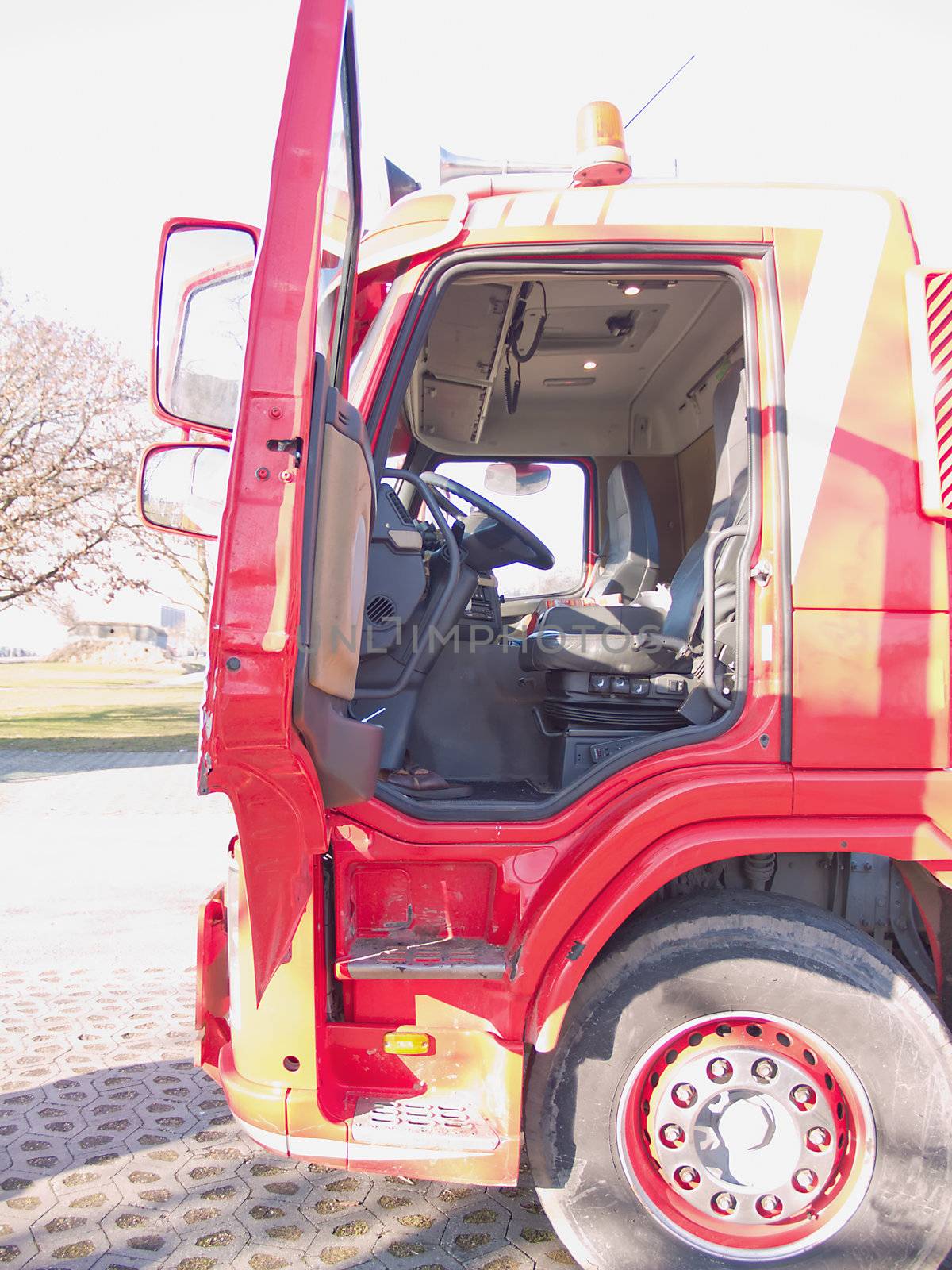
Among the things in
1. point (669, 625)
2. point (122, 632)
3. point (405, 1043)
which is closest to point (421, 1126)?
point (405, 1043)

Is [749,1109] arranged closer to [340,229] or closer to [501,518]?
[501,518]

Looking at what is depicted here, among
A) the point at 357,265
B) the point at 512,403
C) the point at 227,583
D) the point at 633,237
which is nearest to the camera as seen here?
the point at 227,583

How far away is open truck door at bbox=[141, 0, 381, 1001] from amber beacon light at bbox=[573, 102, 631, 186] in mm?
769

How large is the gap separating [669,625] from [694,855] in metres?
0.88

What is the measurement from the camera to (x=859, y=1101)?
2123mm

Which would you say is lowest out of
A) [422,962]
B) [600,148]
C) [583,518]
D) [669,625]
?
[422,962]

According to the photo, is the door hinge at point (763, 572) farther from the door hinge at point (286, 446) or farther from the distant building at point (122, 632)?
the distant building at point (122, 632)

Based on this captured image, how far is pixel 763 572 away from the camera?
2242 mm

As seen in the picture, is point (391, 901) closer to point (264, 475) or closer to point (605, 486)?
point (264, 475)

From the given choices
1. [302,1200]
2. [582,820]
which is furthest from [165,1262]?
[582,820]

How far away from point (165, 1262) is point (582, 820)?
5.29ft

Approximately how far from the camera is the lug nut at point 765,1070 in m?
2.14

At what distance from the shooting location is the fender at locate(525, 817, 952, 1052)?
6.77 ft

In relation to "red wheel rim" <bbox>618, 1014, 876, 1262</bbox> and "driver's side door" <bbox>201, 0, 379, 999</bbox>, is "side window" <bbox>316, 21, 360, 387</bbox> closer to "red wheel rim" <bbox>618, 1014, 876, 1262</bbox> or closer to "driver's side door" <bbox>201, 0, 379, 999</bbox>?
"driver's side door" <bbox>201, 0, 379, 999</bbox>
